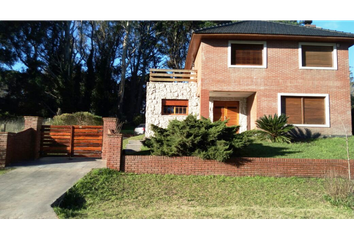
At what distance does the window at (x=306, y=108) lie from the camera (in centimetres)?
1432

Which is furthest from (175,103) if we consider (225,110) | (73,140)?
(73,140)

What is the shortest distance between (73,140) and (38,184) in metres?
3.90

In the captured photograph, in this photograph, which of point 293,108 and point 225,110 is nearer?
point 293,108

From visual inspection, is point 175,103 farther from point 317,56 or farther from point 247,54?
point 317,56

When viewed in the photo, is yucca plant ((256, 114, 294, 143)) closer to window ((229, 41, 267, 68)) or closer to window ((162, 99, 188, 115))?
window ((229, 41, 267, 68))

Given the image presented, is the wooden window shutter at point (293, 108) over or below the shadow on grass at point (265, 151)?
over

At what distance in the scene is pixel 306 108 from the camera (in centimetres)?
1443

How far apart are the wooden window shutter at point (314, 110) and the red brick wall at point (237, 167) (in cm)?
646

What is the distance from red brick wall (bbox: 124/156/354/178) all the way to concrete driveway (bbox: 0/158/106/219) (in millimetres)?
1844

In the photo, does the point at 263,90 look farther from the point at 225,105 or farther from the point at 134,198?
the point at 134,198

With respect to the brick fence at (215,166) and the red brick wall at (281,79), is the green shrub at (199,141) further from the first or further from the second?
the red brick wall at (281,79)

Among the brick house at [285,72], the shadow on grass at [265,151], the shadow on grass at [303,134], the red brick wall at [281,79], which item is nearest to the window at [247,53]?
the brick house at [285,72]

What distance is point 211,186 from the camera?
7434 millimetres
